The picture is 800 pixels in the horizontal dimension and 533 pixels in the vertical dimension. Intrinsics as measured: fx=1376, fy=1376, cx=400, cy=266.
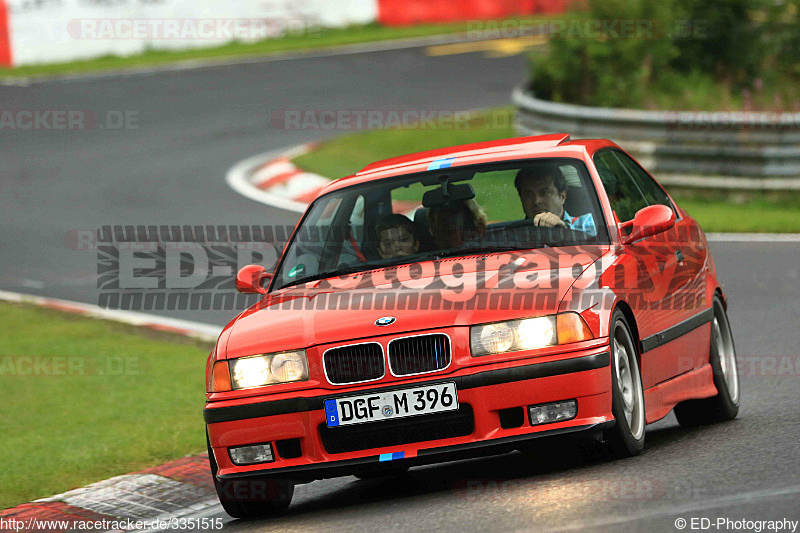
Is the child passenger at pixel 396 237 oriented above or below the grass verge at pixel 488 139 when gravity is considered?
above

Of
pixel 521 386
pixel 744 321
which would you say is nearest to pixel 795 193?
pixel 744 321

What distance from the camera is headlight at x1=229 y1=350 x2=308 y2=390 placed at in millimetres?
6121

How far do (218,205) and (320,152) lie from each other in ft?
12.1

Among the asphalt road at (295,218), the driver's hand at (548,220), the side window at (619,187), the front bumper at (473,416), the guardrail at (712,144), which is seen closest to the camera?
the asphalt road at (295,218)

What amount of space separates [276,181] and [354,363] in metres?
13.0

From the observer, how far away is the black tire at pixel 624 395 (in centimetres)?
606

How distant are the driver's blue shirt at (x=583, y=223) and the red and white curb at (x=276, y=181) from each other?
9.92 meters

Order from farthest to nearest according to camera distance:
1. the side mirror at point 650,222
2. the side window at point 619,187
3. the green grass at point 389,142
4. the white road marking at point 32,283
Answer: the green grass at point 389,142 → the white road marking at point 32,283 → the side window at point 619,187 → the side mirror at point 650,222

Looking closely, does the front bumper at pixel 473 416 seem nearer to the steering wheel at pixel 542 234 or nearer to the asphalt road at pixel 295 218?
the asphalt road at pixel 295 218

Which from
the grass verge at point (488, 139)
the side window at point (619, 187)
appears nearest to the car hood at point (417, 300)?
the side window at point (619, 187)

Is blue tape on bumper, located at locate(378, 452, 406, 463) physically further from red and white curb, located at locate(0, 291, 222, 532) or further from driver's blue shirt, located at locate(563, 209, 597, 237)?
driver's blue shirt, located at locate(563, 209, 597, 237)

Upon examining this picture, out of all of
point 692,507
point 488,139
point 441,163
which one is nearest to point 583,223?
point 441,163

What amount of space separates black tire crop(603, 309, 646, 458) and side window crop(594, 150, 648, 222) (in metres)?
0.94

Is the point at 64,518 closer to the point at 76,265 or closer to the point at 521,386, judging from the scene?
the point at 521,386
